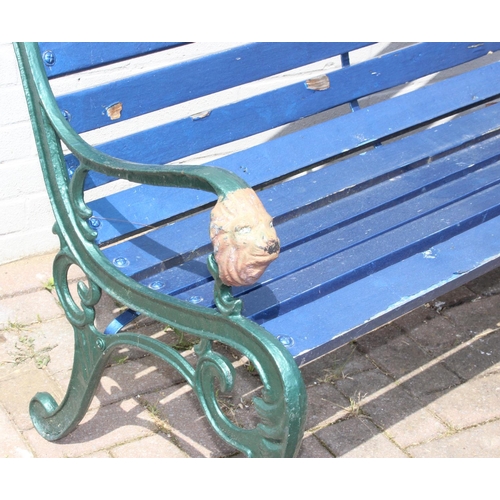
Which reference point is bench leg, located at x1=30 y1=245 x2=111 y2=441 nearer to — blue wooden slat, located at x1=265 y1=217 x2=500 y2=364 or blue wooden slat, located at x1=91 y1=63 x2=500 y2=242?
blue wooden slat, located at x1=91 y1=63 x2=500 y2=242

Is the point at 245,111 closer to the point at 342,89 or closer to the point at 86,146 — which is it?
the point at 342,89

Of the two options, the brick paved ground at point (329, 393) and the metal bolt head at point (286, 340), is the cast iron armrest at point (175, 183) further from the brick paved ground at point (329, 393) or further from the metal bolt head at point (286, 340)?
the brick paved ground at point (329, 393)

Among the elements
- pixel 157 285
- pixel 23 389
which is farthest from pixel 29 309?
pixel 157 285

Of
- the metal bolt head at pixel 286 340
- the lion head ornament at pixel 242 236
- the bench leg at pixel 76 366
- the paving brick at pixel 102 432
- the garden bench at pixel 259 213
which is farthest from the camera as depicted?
the paving brick at pixel 102 432

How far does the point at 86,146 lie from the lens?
87.3 inches

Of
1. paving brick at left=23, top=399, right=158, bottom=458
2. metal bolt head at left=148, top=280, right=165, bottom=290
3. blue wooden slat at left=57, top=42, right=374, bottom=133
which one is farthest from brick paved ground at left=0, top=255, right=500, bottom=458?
blue wooden slat at left=57, top=42, right=374, bottom=133

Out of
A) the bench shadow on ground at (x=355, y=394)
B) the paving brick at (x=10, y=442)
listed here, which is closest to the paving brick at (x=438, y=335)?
the bench shadow on ground at (x=355, y=394)

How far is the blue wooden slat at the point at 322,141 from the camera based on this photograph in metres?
2.54

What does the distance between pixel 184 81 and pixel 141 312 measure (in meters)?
0.76

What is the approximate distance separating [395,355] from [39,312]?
4.06 ft

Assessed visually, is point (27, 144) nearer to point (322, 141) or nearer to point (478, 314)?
point (322, 141)

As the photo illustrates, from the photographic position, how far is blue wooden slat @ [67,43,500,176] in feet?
8.46

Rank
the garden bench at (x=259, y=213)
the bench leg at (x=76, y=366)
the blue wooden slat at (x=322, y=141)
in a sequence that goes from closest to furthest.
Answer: the garden bench at (x=259, y=213), the bench leg at (x=76, y=366), the blue wooden slat at (x=322, y=141)

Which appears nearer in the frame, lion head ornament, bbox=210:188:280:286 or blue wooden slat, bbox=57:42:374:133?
lion head ornament, bbox=210:188:280:286
